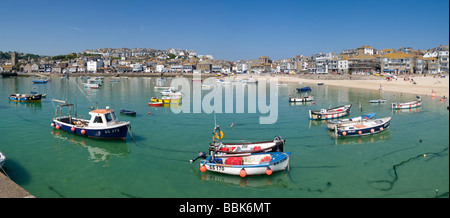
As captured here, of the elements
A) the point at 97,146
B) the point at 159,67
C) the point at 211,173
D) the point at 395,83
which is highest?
the point at 159,67

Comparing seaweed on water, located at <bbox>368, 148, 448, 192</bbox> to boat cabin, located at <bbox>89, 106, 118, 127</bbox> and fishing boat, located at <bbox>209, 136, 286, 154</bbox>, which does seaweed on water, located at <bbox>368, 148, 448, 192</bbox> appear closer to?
fishing boat, located at <bbox>209, 136, 286, 154</bbox>

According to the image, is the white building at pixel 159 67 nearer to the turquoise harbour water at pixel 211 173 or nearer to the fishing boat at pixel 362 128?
the turquoise harbour water at pixel 211 173

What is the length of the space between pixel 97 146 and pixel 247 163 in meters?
10.7

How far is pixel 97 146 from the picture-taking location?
20.1 metres

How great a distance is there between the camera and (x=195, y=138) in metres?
22.1

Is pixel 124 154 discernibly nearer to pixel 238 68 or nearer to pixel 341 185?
pixel 341 185

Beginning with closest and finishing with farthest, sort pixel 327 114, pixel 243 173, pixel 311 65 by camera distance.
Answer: pixel 243 173
pixel 327 114
pixel 311 65

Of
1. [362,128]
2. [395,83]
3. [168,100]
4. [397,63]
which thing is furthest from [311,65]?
[362,128]

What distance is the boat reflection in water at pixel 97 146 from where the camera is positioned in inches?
715

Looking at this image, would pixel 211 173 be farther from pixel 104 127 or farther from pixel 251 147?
pixel 104 127

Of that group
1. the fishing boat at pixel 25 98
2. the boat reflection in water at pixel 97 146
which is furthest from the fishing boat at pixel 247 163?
the fishing boat at pixel 25 98
